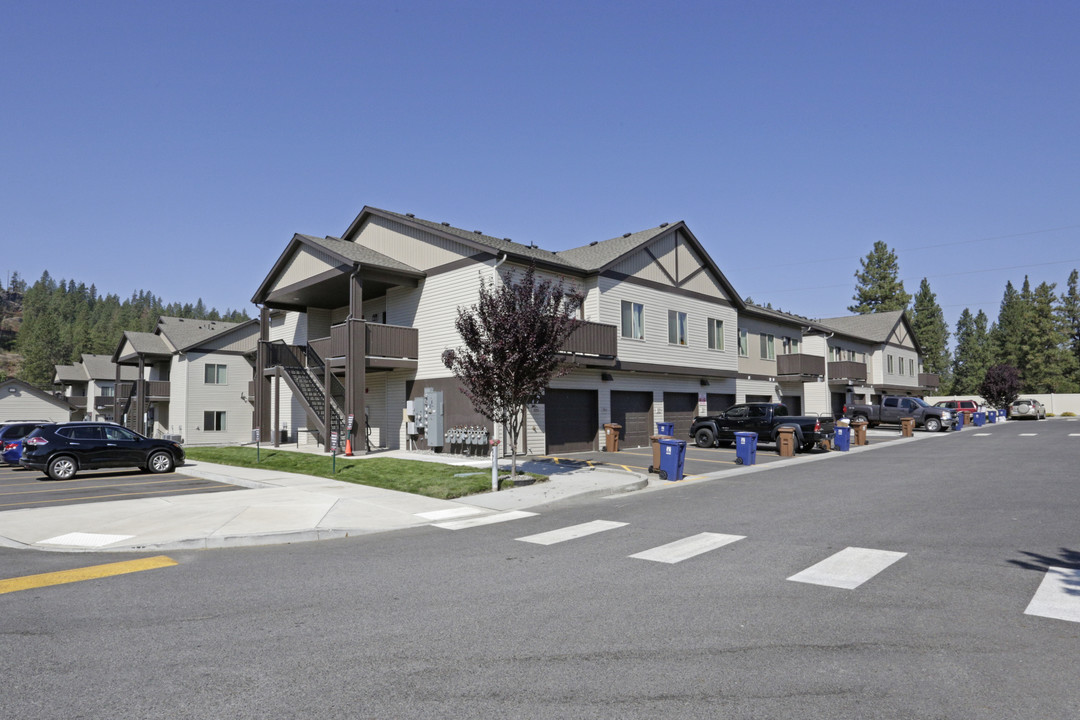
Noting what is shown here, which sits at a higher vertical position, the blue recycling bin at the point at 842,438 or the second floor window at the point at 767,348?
the second floor window at the point at 767,348

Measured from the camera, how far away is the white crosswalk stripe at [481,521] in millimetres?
10797

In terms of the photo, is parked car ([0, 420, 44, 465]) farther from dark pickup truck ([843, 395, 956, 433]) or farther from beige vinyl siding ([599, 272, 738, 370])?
dark pickup truck ([843, 395, 956, 433])

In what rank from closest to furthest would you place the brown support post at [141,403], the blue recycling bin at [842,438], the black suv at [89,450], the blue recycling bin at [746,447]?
the black suv at [89,450] < the blue recycling bin at [746,447] < the blue recycling bin at [842,438] < the brown support post at [141,403]

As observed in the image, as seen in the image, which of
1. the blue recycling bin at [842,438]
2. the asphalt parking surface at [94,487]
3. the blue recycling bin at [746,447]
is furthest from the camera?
the blue recycling bin at [842,438]

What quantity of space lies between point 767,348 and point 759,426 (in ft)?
41.5

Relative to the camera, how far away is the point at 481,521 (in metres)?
11.3

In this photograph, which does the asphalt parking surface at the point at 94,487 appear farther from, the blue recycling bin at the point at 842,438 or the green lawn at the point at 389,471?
the blue recycling bin at the point at 842,438

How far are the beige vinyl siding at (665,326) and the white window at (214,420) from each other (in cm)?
3078

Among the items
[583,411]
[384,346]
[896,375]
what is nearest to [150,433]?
[384,346]

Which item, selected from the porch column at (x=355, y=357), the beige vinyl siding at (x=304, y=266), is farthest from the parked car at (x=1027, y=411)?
the beige vinyl siding at (x=304, y=266)

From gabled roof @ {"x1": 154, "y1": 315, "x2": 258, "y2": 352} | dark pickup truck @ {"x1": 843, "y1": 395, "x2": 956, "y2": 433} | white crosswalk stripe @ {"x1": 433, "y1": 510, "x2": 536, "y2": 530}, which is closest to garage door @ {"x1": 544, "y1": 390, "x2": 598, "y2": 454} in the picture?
white crosswalk stripe @ {"x1": 433, "y1": 510, "x2": 536, "y2": 530}

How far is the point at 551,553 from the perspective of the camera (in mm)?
8508

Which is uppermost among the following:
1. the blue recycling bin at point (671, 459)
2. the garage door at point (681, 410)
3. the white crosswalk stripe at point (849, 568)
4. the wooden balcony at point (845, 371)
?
the wooden balcony at point (845, 371)

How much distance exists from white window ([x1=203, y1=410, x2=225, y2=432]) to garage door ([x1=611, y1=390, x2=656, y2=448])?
30110mm
